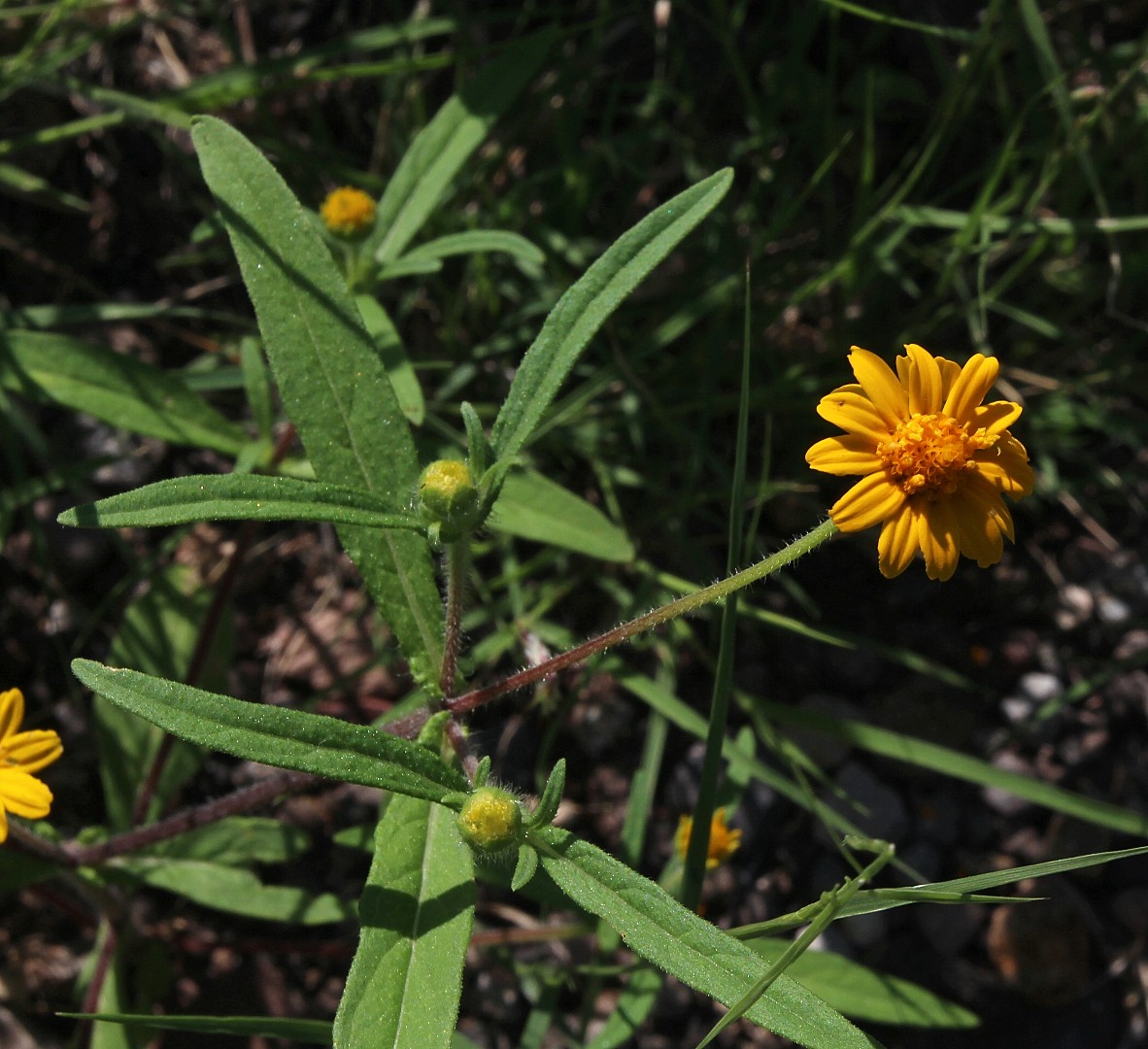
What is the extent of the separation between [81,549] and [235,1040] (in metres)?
1.88

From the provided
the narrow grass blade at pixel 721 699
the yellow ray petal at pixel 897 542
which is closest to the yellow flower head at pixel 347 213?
the narrow grass blade at pixel 721 699

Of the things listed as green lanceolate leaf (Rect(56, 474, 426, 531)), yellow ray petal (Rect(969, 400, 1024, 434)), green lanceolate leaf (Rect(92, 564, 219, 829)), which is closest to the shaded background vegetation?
green lanceolate leaf (Rect(92, 564, 219, 829))

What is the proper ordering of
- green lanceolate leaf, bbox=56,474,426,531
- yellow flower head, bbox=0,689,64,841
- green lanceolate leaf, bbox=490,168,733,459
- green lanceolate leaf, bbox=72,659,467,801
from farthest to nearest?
yellow flower head, bbox=0,689,64,841
green lanceolate leaf, bbox=490,168,733,459
green lanceolate leaf, bbox=56,474,426,531
green lanceolate leaf, bbox=72,659,467,801

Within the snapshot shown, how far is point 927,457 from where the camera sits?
234 centimetres

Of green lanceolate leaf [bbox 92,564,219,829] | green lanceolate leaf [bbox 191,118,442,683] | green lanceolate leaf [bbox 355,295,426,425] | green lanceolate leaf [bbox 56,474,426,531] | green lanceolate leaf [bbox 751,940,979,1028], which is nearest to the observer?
green lanceolate leaf [bbox 56,474,426,531]

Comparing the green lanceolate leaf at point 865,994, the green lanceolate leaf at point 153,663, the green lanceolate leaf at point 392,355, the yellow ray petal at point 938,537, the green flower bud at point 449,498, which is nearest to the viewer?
the green flower bud at point 449,498

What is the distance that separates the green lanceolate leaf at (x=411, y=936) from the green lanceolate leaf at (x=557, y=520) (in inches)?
38.3

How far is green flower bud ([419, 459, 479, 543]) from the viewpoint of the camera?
7.39 ft

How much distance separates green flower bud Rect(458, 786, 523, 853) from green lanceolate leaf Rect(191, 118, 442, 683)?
57cm

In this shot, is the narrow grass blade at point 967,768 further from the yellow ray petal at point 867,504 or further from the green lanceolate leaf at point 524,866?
the green lanceolate leaf at point 524,866

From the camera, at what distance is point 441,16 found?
4281 mm

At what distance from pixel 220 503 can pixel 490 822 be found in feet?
2.65

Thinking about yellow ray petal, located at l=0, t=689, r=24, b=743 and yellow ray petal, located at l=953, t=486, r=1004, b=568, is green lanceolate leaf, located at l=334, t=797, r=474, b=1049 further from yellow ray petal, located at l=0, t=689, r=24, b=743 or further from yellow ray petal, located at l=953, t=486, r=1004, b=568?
yellow ray petal, located at l=953, t=486, r=1004, b=568

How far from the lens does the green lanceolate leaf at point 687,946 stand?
2133 mm
